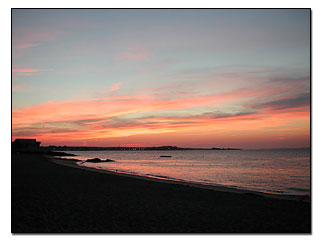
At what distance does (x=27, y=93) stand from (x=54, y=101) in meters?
2.68

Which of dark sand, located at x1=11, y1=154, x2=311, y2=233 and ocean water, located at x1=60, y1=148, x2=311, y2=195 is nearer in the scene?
dark sand, located at x1=11, y1=154, x2=311, y2=233

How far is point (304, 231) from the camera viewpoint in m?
7.42

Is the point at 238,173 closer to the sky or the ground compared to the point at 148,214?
closer to the ground

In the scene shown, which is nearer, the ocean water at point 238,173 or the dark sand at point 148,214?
the dark sand at point 148,214

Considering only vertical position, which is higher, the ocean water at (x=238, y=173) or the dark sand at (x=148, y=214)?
the dark sand at (x=148, y=214)

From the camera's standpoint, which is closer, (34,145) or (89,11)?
(89,11)

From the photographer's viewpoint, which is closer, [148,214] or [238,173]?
[148,214]

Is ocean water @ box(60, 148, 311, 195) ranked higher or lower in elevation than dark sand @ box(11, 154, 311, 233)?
lower
